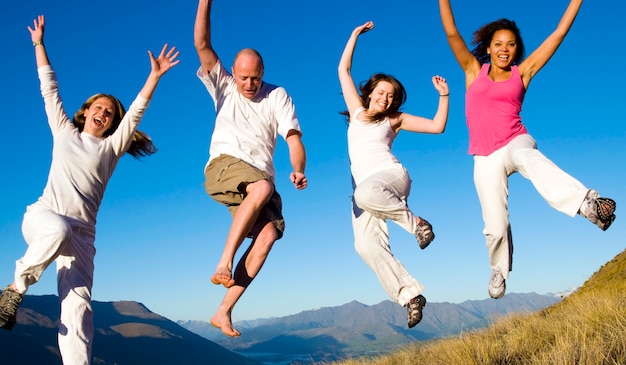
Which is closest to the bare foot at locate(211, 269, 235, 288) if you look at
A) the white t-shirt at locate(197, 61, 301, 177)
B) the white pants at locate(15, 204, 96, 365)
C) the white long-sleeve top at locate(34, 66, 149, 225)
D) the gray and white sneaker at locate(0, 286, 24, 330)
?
the white t-shirt at locate(197, 61, 301, 177)

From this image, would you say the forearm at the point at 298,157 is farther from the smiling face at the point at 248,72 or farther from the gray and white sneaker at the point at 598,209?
the gray and white sneaker at the point at 598,209

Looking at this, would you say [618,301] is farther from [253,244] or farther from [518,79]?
[253,244]

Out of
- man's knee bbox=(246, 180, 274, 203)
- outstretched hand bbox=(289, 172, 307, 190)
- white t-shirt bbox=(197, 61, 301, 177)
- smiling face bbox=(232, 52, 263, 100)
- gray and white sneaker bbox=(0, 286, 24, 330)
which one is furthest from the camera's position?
smiling face bbox=(232, 52, 263, 100)

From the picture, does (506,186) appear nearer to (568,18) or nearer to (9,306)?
(568,18)

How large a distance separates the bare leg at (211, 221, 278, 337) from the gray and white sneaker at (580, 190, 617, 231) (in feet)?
11.8

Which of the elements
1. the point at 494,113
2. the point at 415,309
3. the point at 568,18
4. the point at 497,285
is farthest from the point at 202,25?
the point at 497,285

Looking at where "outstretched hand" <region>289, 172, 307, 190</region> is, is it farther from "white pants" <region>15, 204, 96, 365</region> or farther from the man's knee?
"white pants" <region>15, 204, 96, 365</region>

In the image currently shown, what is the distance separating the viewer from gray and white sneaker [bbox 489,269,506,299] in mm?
7405

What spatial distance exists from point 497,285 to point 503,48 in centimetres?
319

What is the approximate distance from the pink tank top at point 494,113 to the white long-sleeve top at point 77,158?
14.1ft

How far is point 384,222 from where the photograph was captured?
7840 millimetres

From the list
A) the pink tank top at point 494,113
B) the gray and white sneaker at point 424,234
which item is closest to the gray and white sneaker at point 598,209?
the pink tank top at point 494,113

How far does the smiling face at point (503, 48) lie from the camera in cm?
770

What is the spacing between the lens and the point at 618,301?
8312mm
